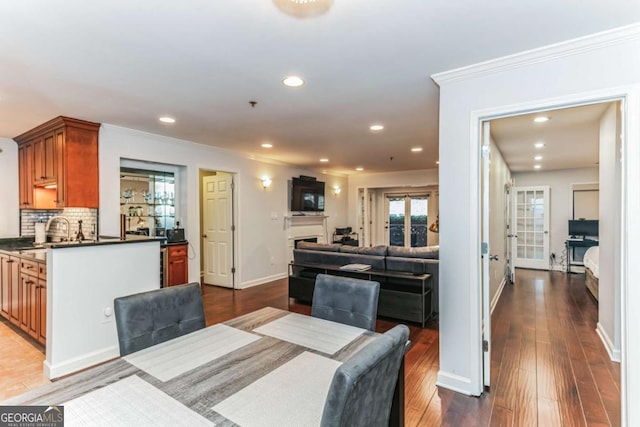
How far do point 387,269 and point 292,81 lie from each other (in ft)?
8.83

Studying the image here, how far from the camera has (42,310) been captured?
3.05 meters

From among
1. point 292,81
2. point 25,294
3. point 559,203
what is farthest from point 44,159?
point 559,203

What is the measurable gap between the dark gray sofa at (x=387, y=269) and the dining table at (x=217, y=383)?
2.37 m

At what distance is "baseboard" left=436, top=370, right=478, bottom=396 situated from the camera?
7.79 ft

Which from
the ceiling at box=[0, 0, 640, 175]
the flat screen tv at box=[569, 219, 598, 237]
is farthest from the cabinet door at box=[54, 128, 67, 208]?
the flat screen tv at box=[569, 219, 598, 237]

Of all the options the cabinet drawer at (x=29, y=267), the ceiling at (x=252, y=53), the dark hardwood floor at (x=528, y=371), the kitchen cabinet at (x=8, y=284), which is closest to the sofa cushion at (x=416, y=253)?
the dark hardwood floor at (x=528, y=371)

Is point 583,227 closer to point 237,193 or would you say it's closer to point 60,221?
point 237,193

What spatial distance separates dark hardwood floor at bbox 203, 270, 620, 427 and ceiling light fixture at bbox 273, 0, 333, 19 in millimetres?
2467

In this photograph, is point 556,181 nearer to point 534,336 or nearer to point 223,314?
point 534,336

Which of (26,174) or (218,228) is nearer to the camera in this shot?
(26,174)

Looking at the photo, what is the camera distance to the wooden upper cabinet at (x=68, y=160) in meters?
3.63

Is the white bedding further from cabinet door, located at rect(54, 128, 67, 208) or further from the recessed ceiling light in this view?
cabinet door, located at rect(54, 128, 67, 208)

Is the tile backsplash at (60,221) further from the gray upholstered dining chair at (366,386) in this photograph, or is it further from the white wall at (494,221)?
the white wall at (494,221)

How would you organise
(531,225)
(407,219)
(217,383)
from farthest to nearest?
(407,219), (531,225), (217,383)
